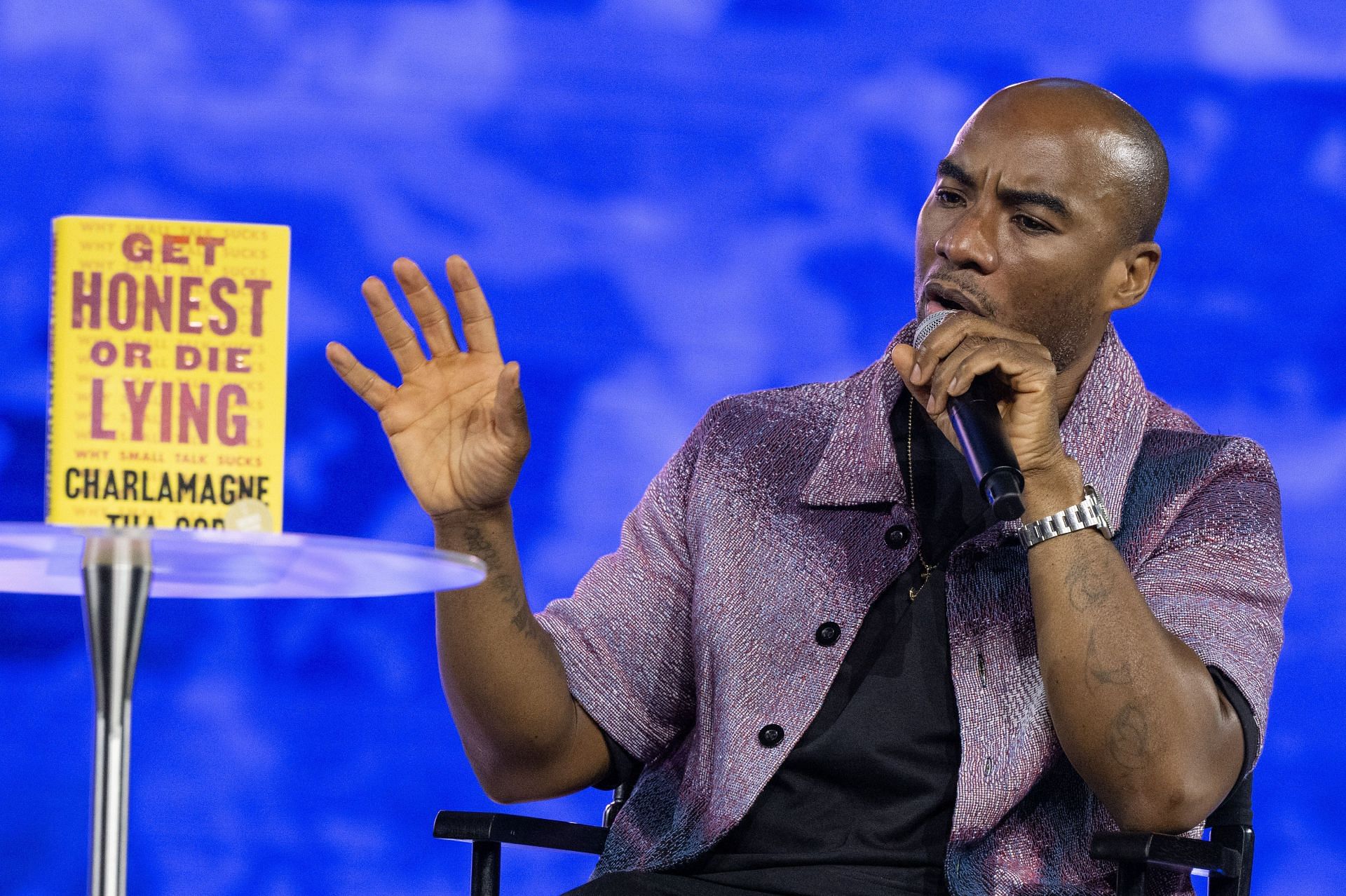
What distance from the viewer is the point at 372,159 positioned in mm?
2570

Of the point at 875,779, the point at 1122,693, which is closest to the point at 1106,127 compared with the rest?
the point at 1122,693

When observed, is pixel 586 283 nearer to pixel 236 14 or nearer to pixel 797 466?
pixel 236 14

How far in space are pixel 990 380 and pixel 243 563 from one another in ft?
2.83

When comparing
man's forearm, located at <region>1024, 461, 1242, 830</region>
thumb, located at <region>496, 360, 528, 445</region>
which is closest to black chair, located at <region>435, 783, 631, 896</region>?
thumb, located at <region>496, 360, 528, 445</region>

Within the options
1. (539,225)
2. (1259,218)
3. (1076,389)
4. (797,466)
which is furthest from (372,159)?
(1259,218)

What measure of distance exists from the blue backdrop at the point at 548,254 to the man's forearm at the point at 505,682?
0.85 metres

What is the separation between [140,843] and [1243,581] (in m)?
1.82

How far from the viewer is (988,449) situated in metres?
1.36

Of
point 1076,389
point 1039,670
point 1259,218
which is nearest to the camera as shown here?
point 1039,670

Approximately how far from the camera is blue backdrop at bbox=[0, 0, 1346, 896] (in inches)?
99.5

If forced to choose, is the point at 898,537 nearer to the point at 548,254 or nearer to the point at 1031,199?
the point at 1031,199

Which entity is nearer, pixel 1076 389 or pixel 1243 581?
pixel 1243 581

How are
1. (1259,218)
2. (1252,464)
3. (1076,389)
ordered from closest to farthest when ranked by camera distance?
1. (1252,464)
2. (1076,389)
3. (1259,218)

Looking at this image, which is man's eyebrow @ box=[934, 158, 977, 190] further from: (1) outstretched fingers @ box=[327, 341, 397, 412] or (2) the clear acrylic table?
(2) the clear acrylic table
